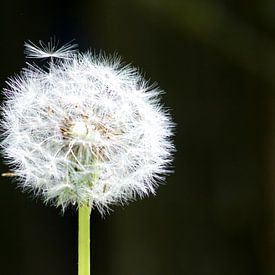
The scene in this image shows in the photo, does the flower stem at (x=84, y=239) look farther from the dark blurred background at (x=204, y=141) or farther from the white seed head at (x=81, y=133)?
the dark blurred background at (x=204, y=141)

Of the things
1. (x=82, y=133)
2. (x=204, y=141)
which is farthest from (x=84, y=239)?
(x=204, y=141)

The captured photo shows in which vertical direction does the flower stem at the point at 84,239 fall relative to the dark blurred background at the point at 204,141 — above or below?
below

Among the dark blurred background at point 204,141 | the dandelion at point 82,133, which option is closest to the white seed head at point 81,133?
the dandelion at point 82,133

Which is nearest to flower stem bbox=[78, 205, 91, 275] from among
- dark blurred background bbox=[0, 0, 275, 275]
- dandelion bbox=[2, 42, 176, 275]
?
dandelion bbox=[2, 42, 176, 275]

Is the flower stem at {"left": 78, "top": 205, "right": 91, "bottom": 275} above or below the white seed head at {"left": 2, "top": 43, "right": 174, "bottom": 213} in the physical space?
below

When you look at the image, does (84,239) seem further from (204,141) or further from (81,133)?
(204,141)

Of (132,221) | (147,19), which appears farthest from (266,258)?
(147,19)

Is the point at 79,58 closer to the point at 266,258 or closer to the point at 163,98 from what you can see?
the point at 163,98

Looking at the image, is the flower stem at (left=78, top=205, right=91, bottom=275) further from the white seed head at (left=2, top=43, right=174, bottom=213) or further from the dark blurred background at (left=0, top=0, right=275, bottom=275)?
the dark blurred background at (left=0, top=0, right=275, bottom=275)
